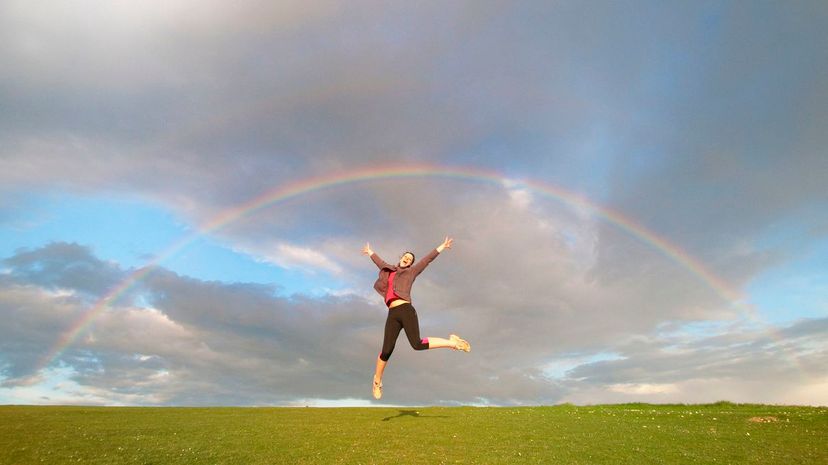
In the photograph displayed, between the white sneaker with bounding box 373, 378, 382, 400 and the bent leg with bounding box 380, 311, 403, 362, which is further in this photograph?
the white sneaker with bounding box 373, 378, 382, 400

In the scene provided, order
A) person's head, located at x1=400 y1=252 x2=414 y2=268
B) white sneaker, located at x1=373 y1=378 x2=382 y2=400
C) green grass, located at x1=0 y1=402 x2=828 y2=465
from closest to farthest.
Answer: green grass, located at x1=0 y1=402 x2=828 y2=465
person's head, located at x1=400 y1=252 x2=414 y2=268
white sneaker, located at x1=373 y1=378 x2=382 y2=400

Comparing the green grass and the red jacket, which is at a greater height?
the red jacket

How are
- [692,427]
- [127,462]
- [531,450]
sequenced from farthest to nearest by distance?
[692,427]
[531,450]
[127,462]

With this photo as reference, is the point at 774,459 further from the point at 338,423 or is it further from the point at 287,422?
the point at 287,422

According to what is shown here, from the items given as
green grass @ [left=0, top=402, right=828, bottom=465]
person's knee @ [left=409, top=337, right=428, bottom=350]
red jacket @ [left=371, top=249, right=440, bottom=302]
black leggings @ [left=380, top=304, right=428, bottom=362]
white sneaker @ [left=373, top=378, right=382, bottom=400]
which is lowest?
green grass @ [left=0, top=402, right=828, bottom=465]

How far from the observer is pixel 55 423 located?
1580 cm

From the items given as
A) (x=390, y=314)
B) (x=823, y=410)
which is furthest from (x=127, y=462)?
(x=823, y=410)

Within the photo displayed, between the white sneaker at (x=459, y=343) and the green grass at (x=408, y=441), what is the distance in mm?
2268

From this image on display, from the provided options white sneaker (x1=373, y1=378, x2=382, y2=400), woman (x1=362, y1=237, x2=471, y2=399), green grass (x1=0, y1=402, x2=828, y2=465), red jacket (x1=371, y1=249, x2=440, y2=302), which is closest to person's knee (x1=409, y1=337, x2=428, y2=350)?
woman (x1=362, y1=237, x2=471, y2=399)

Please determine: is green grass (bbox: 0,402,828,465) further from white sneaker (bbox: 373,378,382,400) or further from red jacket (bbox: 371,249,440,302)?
red jacket (bbox: 371,249,440,302)

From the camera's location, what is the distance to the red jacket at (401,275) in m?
14.5

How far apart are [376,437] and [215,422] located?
6.81 metres

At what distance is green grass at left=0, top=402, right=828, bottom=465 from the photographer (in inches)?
433

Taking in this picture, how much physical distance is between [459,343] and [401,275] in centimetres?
252
